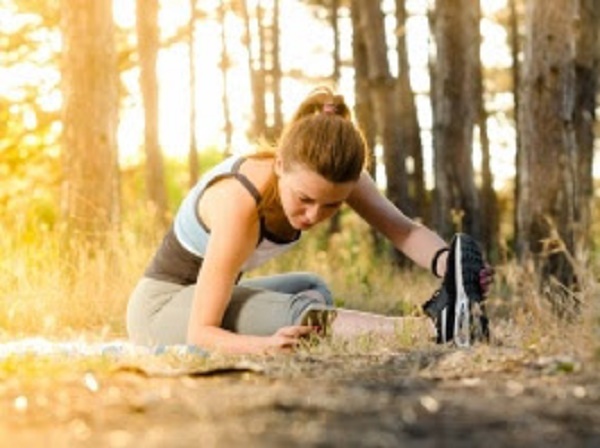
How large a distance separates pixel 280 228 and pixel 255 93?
53.4 ft

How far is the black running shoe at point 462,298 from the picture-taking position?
6668 millimetres

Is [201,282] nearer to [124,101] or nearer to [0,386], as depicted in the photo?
[0,386]

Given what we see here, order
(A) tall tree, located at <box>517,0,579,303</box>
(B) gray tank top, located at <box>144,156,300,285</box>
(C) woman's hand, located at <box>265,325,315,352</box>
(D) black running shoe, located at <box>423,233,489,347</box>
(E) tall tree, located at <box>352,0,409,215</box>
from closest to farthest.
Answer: (C) woman's hand, located at <box>265,325,315,352</box> < (D) black running shoe, located at <box>423,233,489,347</box> < (B) gray tank top, located at <box>144,156,300,285</box> < (A) tall tree, located at <box>517,0,579,303</box> < (E) tall tree, located at <box>352,0,409,215</box>

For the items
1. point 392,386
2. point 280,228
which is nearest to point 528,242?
point 280,228

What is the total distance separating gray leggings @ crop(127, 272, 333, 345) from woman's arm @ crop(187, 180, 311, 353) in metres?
0.31

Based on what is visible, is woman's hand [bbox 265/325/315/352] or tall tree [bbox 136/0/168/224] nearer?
woman's hand [bbox 265/325/315/352]

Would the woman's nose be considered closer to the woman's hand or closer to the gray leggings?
the woman's hand

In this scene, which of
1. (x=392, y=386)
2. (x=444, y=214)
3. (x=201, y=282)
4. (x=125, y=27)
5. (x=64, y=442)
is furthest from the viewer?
(x=125, y=27)

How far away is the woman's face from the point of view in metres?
6.62

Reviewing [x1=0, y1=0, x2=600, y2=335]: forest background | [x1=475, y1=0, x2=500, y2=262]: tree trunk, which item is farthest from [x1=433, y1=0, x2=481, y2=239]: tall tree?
[x1=475, y1=0, x2=500, y2=262]: tree trunk

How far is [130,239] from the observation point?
11836 mm

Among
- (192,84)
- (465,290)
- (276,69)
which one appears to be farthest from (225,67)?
(465,290)

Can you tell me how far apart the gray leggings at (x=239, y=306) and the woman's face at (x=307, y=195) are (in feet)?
2.01

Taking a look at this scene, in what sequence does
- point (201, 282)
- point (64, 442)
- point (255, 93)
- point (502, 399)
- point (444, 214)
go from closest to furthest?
point (64, 442) < point (502, 399) < point (201, 282) < point (444, 214) < point (255, 93)
